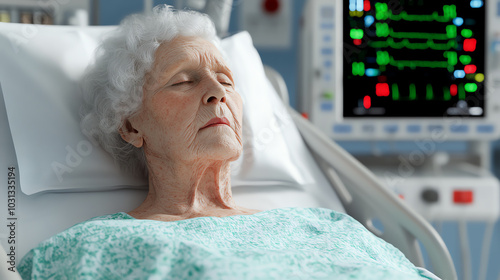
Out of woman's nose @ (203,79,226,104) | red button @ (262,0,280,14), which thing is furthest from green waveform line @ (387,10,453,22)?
woman's nose @ (203,79,226,104)

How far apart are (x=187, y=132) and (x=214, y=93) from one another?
11cm

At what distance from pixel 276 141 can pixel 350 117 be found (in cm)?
71

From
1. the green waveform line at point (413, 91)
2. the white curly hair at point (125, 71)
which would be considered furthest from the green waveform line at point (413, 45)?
the white curly hair at point (125, 71)

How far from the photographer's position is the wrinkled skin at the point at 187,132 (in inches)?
44.6

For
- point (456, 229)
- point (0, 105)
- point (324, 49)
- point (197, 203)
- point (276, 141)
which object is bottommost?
point (456, 229)

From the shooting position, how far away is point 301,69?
223 centimetres

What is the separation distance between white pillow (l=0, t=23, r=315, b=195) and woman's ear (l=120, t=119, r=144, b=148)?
0.09m

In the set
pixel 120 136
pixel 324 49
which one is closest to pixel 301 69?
pixel 324 49

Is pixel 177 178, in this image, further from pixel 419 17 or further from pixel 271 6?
pixel 271 6

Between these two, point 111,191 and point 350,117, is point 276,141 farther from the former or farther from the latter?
point 350,117

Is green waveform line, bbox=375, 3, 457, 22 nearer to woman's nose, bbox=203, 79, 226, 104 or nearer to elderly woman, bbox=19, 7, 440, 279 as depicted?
elderly woman, bbox=19, 7, 440, 279

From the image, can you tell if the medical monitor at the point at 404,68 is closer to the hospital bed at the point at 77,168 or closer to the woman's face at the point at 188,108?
the hospital bed at the point at 77,168

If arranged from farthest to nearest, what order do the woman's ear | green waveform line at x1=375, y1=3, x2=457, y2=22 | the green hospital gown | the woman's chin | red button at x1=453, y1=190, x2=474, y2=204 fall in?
1. green waveform line at x1=375, y1=3, x2=457, y2=22
2. red button at x1=453, y1=190, x2=474, y2=204
3. the woman's ear
4. the woman's chin
5. the green hospital gown

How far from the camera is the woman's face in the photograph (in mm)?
1129
